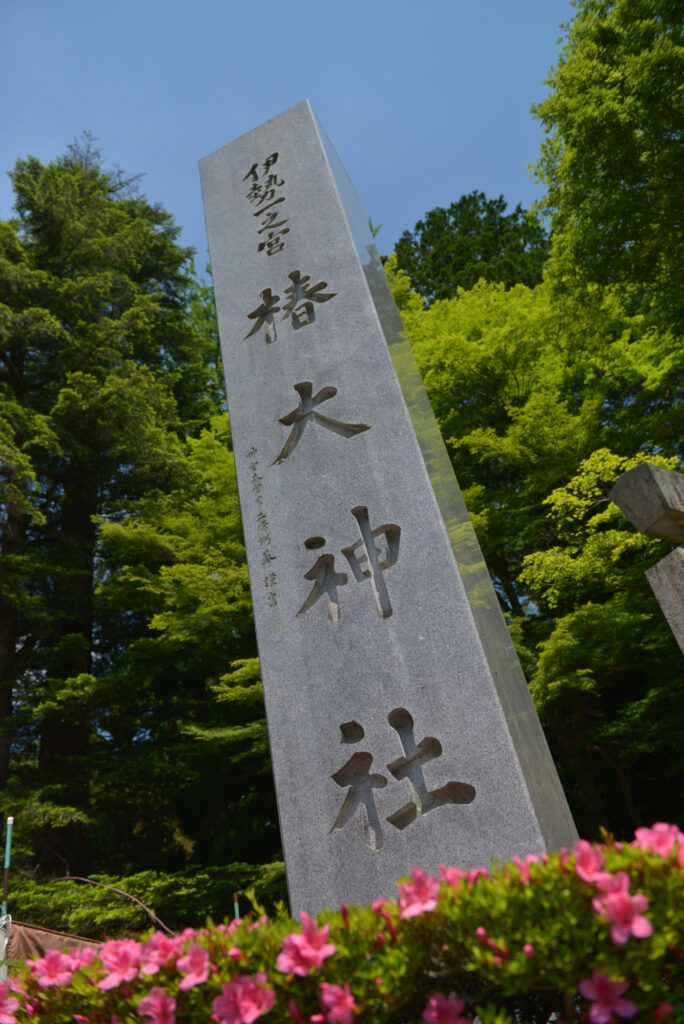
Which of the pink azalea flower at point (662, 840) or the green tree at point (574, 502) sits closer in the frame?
the pink azalea flower at point (662, 840)

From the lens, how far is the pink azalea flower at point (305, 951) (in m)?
1.40

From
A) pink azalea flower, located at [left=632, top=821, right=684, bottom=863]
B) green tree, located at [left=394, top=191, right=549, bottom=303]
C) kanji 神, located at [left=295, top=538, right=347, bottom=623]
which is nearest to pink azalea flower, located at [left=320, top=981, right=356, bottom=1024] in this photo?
pink azalea flower, located at [left=632, top=821, right=684, bottom=863]

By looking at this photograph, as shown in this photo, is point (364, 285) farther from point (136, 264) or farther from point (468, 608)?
point (136, 264)

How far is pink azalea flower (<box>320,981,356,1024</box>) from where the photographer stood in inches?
53.6

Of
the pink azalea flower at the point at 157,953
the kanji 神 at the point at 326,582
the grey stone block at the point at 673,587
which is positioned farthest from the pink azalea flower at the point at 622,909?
the grey stone block at the point at 673,587

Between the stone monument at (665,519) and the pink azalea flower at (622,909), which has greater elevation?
the stone monument at (665,519)

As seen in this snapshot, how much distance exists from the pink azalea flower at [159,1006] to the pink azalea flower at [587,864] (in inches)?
33.9

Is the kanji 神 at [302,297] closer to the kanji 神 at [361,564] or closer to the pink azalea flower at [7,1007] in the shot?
the kanji 神 at [361,564]

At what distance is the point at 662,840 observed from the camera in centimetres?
141

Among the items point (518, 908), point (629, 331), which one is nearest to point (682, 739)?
point (629, 331)

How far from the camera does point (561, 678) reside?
27.4ft

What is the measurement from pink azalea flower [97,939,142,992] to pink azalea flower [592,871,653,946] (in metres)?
0.99

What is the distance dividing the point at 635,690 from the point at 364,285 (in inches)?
366

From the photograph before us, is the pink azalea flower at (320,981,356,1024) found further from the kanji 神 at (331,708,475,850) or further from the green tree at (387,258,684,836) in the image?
the green tree at (387,258,684,836)
